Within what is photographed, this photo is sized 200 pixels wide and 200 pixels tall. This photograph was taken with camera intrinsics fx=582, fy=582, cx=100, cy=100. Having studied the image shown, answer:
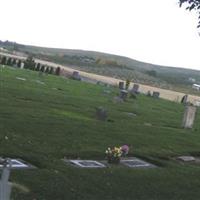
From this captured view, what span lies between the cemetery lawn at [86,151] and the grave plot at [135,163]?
1.27 ft

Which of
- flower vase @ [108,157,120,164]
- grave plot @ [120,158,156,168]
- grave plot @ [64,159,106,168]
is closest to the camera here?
grave plot @ [64,159,106,168]

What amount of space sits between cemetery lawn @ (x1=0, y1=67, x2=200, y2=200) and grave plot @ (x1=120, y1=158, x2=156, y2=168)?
15.2 inches

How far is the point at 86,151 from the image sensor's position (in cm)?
1488

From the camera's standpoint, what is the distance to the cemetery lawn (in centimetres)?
1112

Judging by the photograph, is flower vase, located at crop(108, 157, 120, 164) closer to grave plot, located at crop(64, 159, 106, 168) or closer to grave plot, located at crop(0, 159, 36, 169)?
grave plot, located at crop(64, 159, 106, 168)

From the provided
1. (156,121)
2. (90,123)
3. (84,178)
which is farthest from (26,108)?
(84,178)

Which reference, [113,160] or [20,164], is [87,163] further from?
[20,164]

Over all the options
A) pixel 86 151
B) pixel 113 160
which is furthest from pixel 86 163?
pixel 86 151

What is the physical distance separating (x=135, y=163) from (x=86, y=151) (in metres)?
1.29

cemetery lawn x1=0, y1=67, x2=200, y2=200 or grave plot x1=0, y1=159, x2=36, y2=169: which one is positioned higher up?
cemetery lawn x1=0, y1=67, x2=200, y2=200

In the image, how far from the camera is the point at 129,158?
50.2ft

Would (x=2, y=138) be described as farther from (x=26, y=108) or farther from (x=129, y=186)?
(x=26, y=108)

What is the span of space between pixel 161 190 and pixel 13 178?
319 centimetres

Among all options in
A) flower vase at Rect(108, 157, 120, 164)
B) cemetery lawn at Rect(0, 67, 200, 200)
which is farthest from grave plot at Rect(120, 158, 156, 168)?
cemetery lawn at Rect(0, 67, 200, 200)
